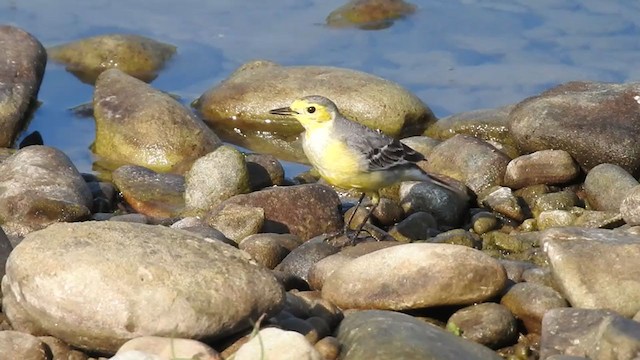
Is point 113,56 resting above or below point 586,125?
below

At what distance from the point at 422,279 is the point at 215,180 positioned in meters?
3.79

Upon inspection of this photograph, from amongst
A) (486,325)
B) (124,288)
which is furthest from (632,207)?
(124,288)

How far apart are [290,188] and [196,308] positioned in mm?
3832

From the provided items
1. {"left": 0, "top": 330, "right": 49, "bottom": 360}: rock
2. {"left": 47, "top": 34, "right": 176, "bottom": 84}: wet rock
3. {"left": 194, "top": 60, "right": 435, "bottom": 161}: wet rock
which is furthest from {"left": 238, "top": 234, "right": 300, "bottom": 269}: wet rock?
{"left": 47, "top": 34, "right": 176, "bottom": 84}: wet rock

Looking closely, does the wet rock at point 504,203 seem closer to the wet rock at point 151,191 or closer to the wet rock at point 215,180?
the wet rock at point 215,180

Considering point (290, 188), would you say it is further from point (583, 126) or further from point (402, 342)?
point (402, 342)

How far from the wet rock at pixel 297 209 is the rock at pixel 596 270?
277 cm

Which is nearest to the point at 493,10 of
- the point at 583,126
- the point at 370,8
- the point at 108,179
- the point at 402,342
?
the point at 370,8

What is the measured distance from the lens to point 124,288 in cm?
688

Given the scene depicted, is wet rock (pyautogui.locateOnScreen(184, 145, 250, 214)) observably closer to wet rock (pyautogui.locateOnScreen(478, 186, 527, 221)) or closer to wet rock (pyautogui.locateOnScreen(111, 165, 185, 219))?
wet rock (pyautogui.locateOnScreen(111, 165, 185, 219))

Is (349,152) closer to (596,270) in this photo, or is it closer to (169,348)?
(596,270)

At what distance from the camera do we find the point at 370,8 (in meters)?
17.2

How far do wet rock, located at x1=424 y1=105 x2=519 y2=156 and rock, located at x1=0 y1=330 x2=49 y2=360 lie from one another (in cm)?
640

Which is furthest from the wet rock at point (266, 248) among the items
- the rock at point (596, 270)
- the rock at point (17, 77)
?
the rock at point (17, 77)
